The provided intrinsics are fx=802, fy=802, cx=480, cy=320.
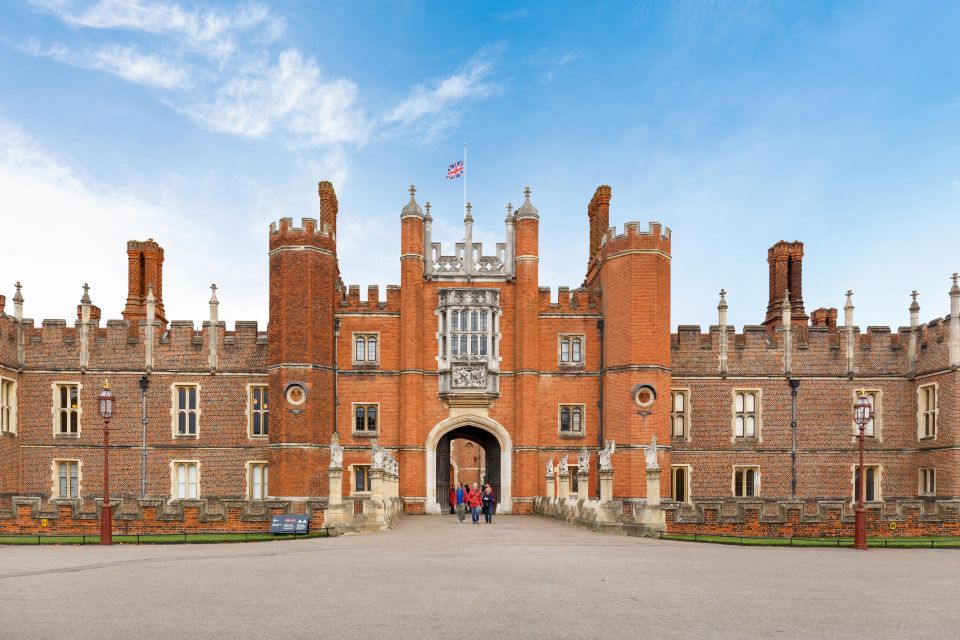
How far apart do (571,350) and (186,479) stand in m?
16.2

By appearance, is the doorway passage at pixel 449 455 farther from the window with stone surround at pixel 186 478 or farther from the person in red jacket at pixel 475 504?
the window with stone surround at pixel 186 478

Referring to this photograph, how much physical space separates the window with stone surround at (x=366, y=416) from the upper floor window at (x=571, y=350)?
7.77m

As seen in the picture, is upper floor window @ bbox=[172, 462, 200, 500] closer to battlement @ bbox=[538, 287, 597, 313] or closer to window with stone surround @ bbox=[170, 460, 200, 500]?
window with stone surround @ bbox=[170, 460, 200, 500]

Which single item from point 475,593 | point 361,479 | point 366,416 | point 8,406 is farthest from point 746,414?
point 8,406

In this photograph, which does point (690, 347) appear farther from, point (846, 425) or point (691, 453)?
point (846, 425)

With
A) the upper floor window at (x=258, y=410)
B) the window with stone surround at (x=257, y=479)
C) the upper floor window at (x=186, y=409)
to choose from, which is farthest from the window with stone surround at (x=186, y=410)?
the window with stone surround at (x=257, y=479)

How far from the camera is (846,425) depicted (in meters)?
32.6

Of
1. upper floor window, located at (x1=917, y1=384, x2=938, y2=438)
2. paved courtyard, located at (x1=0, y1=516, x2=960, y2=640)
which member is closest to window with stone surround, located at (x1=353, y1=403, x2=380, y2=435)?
paved courtyard, located at (x1=0, y1=516, x2=960, y2=640)

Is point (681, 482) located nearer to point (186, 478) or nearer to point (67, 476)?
point (186, 478)

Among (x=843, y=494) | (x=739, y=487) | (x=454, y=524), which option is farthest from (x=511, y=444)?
(x=843, y=494)

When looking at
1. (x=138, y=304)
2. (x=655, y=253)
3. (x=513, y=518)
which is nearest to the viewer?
(x=513, y=518)

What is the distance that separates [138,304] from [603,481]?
2393cm

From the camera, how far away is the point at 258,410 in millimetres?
32188

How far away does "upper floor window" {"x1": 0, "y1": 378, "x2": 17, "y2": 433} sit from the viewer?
3008cm
